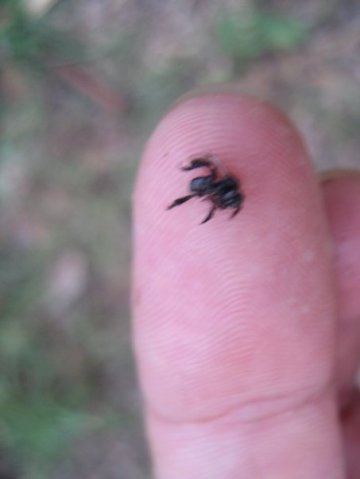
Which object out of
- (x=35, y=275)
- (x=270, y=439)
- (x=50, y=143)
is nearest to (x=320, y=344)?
(x=270, y=439)

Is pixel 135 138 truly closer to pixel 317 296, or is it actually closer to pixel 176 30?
pixel 176 30

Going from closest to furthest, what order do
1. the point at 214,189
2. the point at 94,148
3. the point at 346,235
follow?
1. the point at 214,189
2. the point at 346,235
3. the point at 94,148

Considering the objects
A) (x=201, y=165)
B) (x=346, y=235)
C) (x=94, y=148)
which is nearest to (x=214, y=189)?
(x=201, y=165)

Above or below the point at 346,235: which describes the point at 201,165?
above

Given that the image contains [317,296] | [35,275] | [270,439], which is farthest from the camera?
[35,275]

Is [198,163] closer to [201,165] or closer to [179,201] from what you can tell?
[201,165]

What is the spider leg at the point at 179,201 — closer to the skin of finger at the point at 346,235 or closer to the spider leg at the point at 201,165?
the spider leg at the point at 201,165

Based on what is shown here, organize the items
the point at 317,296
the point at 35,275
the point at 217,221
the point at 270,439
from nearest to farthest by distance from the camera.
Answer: the point at 217,221, the point at 317,296, the point at 270,439, the point at 35,275

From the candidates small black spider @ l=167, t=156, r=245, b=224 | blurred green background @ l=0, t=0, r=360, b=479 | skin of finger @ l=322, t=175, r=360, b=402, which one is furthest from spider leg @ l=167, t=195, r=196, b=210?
blurred green background @ l=0, t=0, r=360, b=479

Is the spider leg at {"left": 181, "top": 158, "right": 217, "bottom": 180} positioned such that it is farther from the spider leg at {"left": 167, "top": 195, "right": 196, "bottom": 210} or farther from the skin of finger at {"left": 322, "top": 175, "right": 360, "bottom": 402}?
the skin of finger at {"left": 322, "top": 175, "right": 360, "bottom": 402}
